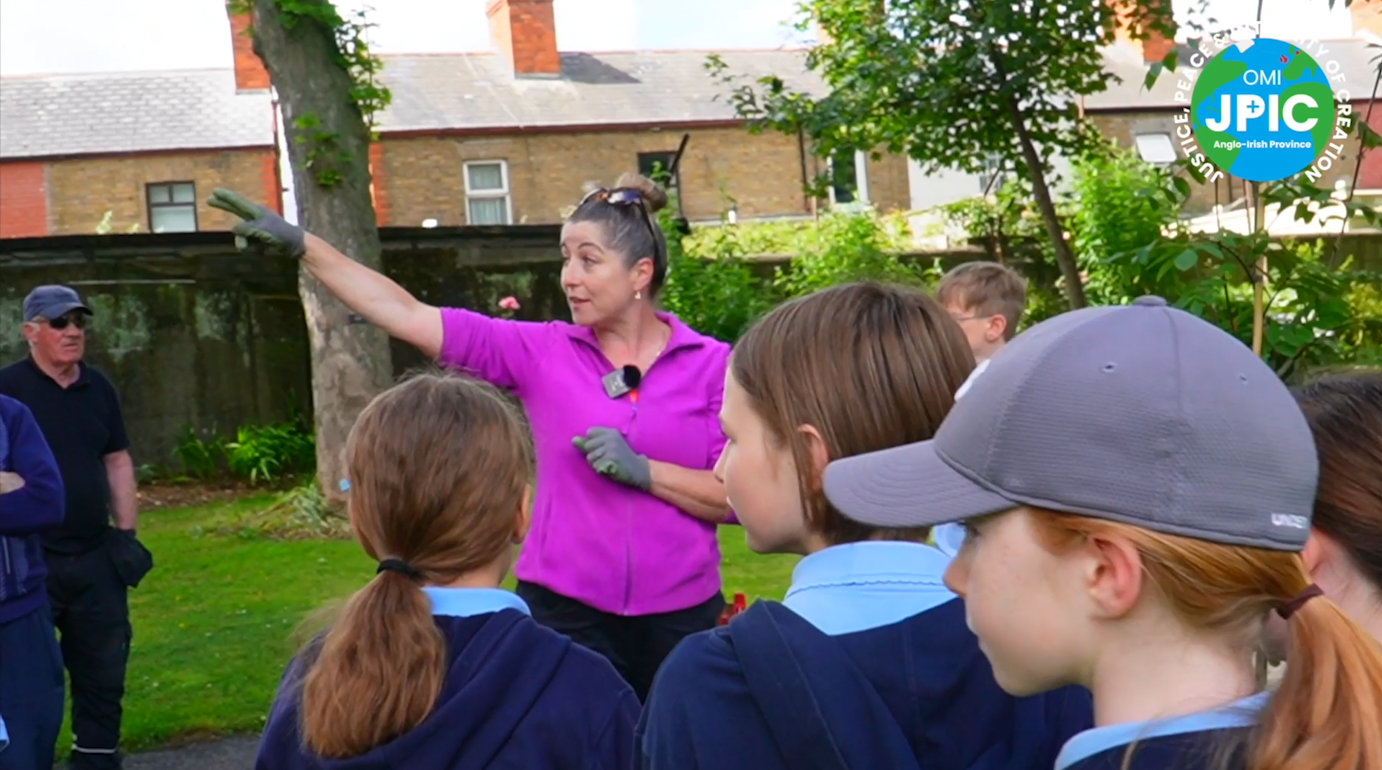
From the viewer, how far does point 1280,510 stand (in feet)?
4.72

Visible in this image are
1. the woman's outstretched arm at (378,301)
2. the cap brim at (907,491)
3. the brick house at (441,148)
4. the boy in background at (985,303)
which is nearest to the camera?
the cap brim at (907,491)

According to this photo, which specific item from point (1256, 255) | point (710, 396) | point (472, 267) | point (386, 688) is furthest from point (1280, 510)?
point (472, 267)

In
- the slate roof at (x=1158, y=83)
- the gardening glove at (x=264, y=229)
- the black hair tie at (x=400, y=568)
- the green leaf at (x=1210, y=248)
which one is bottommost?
the black hair tie at (x=400, y=568)

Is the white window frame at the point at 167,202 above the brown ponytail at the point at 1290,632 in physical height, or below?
above

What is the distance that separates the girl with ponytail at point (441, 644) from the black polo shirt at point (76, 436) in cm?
403

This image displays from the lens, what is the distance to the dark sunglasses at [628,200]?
4277 millimetres

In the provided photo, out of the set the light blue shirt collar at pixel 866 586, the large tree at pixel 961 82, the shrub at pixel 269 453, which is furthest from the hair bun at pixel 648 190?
the shrub at pixel 269 453

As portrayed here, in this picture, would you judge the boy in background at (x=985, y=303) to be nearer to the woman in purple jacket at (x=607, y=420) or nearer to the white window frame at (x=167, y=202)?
the woman in purple jacket at (x=607, y=420)

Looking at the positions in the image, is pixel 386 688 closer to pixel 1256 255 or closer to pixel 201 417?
pixel 1256 255

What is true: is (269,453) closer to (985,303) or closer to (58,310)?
(58,310)

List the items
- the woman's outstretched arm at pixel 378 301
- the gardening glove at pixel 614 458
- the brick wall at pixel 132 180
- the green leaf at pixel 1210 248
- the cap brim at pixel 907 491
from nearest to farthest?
the cap brim at pixel 907 491 → the gardening glove at pixel 614 458 → the woman's outstretched arm at pixel 378 301 → the green leaf at pixel 1210 248 → the brick wall at pixel 132 180

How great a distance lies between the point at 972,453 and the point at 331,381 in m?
10.7

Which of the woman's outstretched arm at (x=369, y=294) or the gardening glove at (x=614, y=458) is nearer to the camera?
the gardening glove at (x=614, y=458)

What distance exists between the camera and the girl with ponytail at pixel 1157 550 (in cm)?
141
